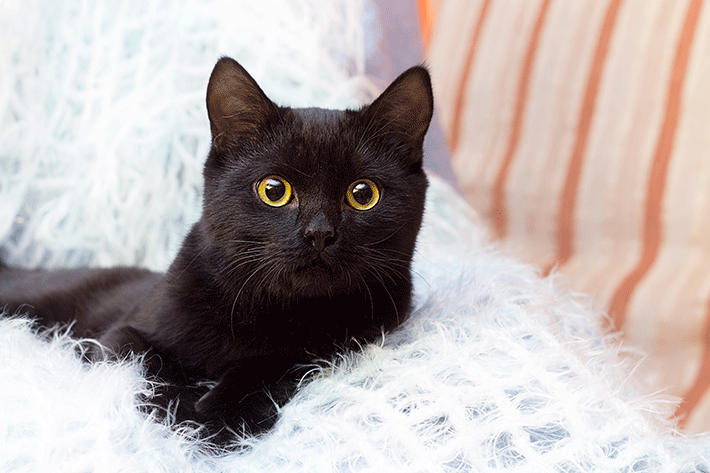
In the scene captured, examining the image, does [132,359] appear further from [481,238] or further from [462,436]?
[481,238]

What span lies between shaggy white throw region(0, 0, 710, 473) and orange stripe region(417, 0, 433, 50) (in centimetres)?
27

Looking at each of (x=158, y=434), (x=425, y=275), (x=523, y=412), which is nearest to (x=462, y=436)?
(x=523, y=412)

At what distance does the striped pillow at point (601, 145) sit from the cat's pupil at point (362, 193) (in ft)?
1.88

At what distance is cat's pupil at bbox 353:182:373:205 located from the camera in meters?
0.66

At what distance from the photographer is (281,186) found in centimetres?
65

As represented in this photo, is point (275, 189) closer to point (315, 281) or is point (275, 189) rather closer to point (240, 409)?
point (315, 281)

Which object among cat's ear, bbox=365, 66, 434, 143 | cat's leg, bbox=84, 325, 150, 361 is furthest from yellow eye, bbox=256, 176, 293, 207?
cat's leg, bbox=84, 325, 150, 361

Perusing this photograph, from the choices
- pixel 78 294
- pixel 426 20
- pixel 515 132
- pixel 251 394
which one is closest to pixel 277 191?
pixel 251 394

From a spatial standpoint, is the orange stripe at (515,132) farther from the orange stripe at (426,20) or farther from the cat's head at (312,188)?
the cat's head at (312,188)

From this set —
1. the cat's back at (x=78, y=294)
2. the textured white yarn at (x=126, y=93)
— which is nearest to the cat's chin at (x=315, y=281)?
the cat's back at (x=78, y=294)

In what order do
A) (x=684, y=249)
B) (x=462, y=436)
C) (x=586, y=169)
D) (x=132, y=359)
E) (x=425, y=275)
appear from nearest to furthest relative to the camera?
(x=462, y=436) < (x=132, y=359) < (x=425, y=275) < (x=684, y=249) < (x=586, y=169)

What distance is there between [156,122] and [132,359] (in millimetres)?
515

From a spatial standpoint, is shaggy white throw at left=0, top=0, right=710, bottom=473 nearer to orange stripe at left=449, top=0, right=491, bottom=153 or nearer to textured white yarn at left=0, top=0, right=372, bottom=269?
textured white yarn at left=0, top=0, right=372, bottom=269

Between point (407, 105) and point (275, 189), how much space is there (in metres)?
0.20
